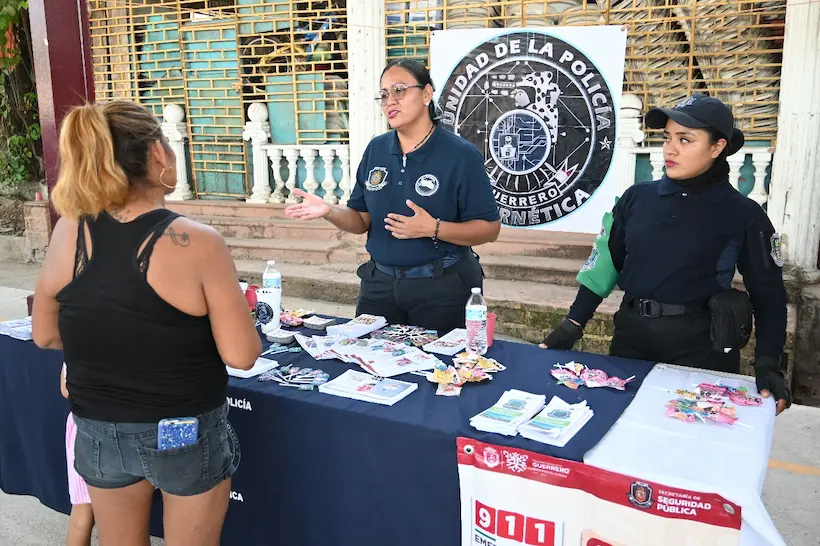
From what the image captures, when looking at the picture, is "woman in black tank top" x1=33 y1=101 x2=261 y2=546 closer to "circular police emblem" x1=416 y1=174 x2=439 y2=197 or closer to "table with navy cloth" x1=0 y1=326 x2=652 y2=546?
"table with navy cloth" x1=0 y1=326 x2=652 y2=546

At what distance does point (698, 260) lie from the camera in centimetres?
220

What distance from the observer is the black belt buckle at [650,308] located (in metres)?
2.26

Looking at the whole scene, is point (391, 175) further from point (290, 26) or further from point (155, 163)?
point (290, 26)

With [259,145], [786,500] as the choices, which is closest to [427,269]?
[786,500]

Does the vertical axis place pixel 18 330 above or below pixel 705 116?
below

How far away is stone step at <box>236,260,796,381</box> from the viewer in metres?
4.78

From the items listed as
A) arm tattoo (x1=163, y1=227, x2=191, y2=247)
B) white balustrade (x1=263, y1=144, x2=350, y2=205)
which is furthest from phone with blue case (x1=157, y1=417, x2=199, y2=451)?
white balustrade (x1=263, y1=144, x2=350, y2=205)

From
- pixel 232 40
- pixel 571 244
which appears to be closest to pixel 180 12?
pixel 232 40

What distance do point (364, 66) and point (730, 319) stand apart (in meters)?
4.75

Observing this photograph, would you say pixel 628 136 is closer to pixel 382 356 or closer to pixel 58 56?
pixel 382 356

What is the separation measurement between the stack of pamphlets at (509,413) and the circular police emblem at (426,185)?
101 centimetres

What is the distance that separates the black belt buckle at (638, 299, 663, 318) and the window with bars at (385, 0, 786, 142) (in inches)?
138

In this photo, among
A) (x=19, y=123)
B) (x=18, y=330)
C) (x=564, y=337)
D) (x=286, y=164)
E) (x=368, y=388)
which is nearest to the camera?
(x=368, y=388)

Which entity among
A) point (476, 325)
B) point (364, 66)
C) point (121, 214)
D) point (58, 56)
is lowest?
point (476, 325)
